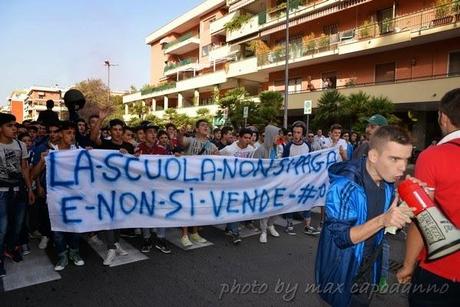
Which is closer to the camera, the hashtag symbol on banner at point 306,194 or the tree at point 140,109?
the hashtag symbol on banner at point 306,194

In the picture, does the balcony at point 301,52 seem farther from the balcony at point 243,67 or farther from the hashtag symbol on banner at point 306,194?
the hashtag symbol on banner at point 306,194

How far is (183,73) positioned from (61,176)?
4301cm

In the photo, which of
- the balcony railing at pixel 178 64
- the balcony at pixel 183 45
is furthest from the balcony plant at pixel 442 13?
the balcony railing at pixel 178 64

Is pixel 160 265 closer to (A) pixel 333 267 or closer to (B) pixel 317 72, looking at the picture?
(A) pixel 333 267

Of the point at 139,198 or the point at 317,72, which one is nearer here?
the point at 139,198

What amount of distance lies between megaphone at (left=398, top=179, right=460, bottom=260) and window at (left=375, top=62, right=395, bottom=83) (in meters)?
21.5

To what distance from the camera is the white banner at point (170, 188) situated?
4.64 metres

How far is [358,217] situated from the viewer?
2.09m

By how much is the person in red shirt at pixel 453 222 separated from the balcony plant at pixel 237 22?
3113 centimetres

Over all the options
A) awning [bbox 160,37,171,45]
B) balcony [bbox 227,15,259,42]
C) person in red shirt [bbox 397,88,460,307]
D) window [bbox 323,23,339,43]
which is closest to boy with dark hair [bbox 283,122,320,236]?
person in red shirt [bbox 397,88,460,307]

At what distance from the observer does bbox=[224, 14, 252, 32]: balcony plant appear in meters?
31.4

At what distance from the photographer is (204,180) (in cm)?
554

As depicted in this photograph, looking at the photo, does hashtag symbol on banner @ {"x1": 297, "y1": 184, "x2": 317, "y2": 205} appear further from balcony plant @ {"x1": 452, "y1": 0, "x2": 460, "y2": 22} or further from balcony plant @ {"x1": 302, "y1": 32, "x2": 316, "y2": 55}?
balcony plant @ {"x1": 302, "y1": 32, "x2": 316, "y2": 55}

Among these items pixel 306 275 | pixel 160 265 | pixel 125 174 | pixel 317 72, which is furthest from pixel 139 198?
pixel 317 72
